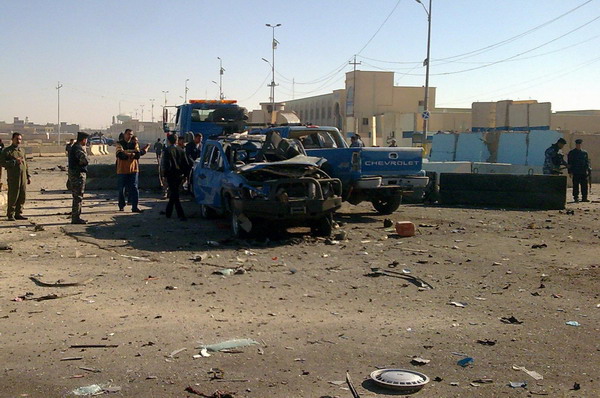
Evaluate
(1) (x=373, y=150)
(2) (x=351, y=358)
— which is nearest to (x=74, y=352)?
(2) (x=351, y=358)

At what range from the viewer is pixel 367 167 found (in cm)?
1516

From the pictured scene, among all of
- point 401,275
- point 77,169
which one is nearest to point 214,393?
point 401,275

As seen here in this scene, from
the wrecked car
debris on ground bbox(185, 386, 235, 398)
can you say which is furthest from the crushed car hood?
debris on ground bbox(185, 386, 235, 398)

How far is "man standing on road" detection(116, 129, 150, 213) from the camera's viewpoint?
15.7 metres

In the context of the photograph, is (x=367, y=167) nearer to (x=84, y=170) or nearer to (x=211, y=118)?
(x=84, y=170)

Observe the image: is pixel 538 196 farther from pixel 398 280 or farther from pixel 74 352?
pixel 74 352

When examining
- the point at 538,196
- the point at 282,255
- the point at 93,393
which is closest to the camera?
the point at 93,393

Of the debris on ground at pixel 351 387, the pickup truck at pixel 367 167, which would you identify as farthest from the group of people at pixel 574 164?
the debris on ground at pixel 351 387

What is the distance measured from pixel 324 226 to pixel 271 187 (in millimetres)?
1335

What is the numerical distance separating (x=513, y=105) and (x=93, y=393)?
40.0 metres

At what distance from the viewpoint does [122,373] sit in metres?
5.55

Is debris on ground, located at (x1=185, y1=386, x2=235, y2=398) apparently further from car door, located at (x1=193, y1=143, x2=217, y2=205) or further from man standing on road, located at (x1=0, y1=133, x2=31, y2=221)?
man standing on road, located at (x1=0, y1=133, x2=31, y2=221)

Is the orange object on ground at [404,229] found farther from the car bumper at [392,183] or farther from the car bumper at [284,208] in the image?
the car bumper at [392,183]

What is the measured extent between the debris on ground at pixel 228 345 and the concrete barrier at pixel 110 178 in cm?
1661
